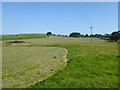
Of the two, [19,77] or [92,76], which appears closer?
[19,77]

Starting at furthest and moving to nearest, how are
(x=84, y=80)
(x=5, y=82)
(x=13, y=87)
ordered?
(x=84, y=80) < (x=5, y=82) < (x=13, y=87)

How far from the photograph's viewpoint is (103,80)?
1398 cm

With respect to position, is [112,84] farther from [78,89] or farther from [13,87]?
[13,87]

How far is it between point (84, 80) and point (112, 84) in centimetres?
149

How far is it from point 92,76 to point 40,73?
2.96 metres

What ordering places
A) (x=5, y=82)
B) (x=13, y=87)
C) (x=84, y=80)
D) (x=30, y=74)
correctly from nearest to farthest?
(x=13, y=87), (x=5, y=82), (x=84, y=80), (x=30, y=74)

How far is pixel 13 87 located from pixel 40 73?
4.32 m

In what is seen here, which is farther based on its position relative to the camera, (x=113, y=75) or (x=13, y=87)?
(x=113, y=75)

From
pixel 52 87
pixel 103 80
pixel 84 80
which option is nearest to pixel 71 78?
pixel 84 80

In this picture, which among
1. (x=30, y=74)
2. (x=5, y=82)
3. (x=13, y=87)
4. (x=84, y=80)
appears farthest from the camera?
(x=30, y=74)

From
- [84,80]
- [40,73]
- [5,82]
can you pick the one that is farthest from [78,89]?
[40,73]

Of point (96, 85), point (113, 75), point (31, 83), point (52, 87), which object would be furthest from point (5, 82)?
point (113, 75)

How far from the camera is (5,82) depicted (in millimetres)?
12305

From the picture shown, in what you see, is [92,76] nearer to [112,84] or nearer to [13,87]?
[112,84]
